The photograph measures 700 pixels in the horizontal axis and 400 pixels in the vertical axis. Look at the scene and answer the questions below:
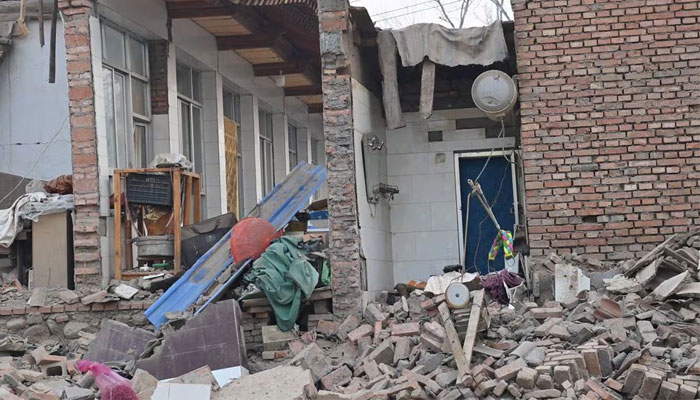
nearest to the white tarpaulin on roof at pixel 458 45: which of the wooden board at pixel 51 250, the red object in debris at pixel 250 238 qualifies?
the red object in debris at pixel 250 238

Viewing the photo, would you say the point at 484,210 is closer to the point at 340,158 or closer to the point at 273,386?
the point at 340,158

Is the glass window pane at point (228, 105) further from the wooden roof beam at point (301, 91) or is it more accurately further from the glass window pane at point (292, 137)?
the glass window pane at point (292, 137)

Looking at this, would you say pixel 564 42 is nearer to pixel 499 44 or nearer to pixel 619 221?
pixel 499 44

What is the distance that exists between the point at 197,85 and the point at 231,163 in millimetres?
1938

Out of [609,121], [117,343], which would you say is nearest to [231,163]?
[117,343]

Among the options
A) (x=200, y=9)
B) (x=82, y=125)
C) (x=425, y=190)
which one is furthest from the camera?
(x=200, y=9)

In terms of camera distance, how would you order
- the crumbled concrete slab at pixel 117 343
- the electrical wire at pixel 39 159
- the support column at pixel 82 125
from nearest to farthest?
the crumbled concrete slab at pixel 117 343 < the support column at pixel 82 125 < the electrical wire at pixel 39 159

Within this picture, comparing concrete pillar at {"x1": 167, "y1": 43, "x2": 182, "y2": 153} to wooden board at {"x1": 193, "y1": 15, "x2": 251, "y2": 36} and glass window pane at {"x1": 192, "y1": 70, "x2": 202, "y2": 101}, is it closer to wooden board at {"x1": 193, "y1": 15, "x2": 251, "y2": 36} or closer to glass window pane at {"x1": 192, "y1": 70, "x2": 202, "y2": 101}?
wooden board at {"x1": 193, "y1": 15, "x2": 251, "y2": 36}

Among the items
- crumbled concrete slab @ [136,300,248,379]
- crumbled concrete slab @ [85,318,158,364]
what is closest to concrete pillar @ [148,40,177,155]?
crumbled concrete slab @ [85,318,158,364]

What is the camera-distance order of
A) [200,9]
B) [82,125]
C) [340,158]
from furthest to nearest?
1. [200,9]
2. [82,125]
3. [340,158]

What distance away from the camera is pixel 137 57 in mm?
14484

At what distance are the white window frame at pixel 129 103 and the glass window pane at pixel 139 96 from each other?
0.07 feet

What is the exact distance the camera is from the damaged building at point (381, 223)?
9.46m

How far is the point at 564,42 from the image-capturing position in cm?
1159
